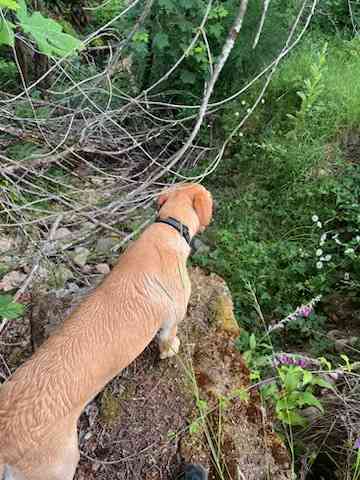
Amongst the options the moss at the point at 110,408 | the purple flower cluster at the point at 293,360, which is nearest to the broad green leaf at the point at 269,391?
the purple flower cluster at the point at 293,360

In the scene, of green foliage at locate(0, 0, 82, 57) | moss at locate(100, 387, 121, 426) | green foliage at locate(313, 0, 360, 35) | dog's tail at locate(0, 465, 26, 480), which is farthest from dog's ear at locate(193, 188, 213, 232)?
green foliage at locate(313, 0, 360, 35)

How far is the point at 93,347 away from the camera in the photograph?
201 cm

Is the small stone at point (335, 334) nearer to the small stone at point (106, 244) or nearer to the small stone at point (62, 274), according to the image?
the small stone at point (106, 244)

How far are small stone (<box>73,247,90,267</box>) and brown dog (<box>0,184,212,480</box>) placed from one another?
130cm

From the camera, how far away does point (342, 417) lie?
2.20 metres

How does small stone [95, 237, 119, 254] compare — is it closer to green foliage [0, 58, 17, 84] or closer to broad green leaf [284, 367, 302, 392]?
broad green leaf [284, 367, 302, 392]

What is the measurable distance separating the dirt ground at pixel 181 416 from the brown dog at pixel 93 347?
0.21 meters

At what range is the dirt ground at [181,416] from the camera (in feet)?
7.35

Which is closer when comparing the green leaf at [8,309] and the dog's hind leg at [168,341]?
the green leaf at [8,309]

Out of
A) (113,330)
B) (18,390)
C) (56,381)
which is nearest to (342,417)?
(113,330)

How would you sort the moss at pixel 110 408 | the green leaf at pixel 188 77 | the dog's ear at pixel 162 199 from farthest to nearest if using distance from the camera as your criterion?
the green leaf at pixel 188 77 → the dog's ear at pixel 162 199 → the moss at pixel 110 408

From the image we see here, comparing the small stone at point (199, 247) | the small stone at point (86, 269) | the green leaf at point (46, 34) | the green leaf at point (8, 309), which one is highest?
the green leaf at point (46, 34)

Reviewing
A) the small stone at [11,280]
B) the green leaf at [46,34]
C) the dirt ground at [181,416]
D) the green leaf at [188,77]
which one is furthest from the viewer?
the green leaf at [188,77]

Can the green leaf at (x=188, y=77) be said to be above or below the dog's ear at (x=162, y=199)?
above
